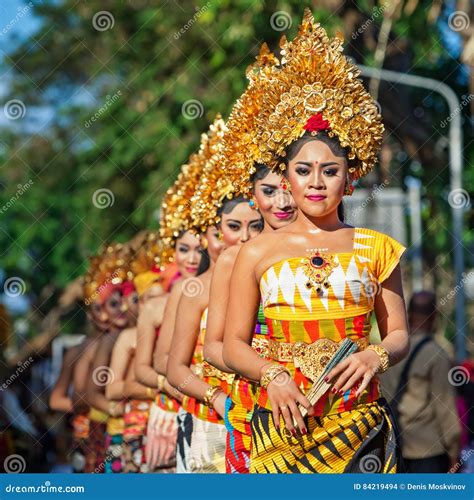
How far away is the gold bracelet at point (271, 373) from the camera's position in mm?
5469

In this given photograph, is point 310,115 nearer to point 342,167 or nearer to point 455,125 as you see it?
point 342,167

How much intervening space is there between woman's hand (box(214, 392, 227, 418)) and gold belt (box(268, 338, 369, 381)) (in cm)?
148

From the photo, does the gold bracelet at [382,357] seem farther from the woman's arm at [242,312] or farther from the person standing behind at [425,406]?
the person standing behind at [425,406]

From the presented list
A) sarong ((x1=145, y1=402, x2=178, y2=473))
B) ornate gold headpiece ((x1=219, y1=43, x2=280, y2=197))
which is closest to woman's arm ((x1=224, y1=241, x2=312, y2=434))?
ornate gold headpiece ((x1=219, y1=43, x2=280, y2=197))

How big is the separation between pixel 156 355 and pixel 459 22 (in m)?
6.66

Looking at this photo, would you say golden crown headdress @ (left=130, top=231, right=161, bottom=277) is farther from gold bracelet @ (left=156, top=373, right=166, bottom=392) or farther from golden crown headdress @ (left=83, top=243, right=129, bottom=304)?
gold bracelet @ (left=156, top=373, right=166, bottom=392)

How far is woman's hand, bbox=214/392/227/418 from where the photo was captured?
276 inches

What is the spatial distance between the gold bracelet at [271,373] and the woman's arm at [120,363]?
466 cm

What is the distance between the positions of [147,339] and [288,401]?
151 inches

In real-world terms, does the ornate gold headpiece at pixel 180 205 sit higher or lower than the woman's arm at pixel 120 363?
higher

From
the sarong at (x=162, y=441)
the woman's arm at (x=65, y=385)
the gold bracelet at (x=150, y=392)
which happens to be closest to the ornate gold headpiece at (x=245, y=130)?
the sarong at (x=162, y=441)

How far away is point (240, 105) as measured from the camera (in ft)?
21.9

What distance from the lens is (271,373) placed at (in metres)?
5.48

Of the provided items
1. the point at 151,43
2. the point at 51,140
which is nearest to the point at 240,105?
the point at 151,43
